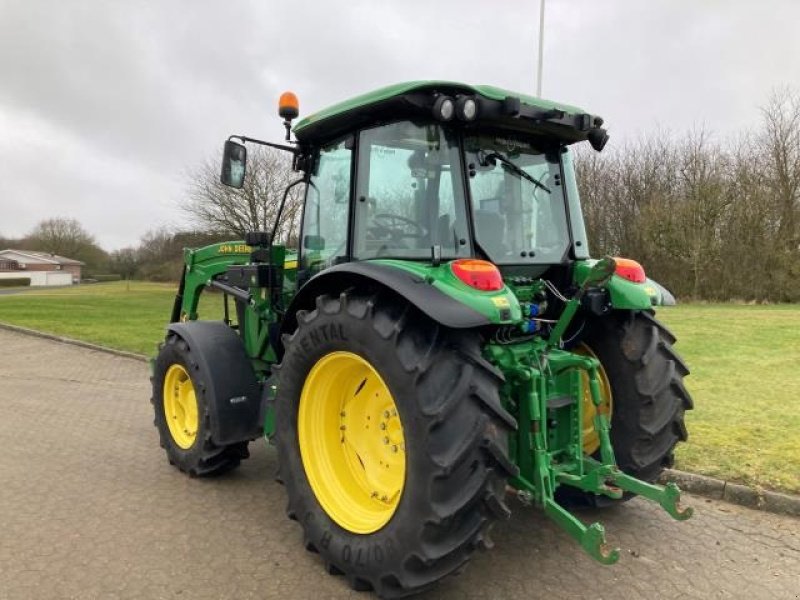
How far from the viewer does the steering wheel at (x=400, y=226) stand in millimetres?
3139

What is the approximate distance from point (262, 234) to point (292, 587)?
2323mm

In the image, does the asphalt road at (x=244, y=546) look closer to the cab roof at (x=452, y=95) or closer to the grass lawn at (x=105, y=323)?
the cab roof at (x=452, y=95)

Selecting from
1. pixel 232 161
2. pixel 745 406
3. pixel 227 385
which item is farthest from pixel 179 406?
pixel 745 406

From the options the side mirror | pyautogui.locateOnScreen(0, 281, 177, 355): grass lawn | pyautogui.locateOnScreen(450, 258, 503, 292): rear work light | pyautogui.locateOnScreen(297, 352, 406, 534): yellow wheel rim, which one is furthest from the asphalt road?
pyautogui.locateOnScreen(0, 281, 177, 355): grass lawn

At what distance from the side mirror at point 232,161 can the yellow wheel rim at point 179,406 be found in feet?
4.98

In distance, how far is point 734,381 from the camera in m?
7.16

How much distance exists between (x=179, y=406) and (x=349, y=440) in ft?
6.46

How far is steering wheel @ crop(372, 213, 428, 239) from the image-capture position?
3139 millimetres

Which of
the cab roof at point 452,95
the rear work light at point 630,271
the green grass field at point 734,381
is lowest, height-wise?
the green grass field at point 734,381

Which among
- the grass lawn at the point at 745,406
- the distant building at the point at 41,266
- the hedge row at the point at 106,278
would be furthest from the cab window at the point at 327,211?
the distant building at the point at 41,266

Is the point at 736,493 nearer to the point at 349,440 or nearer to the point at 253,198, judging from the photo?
the point at 349,440

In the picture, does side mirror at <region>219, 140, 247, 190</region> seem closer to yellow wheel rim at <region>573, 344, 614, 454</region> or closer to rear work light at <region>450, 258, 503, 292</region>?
rear work light at <region>450, 258, 503, 292</region>

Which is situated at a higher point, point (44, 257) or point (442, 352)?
point (44, 257)

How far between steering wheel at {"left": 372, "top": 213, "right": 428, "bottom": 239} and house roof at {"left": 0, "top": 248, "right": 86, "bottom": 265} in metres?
87.9
